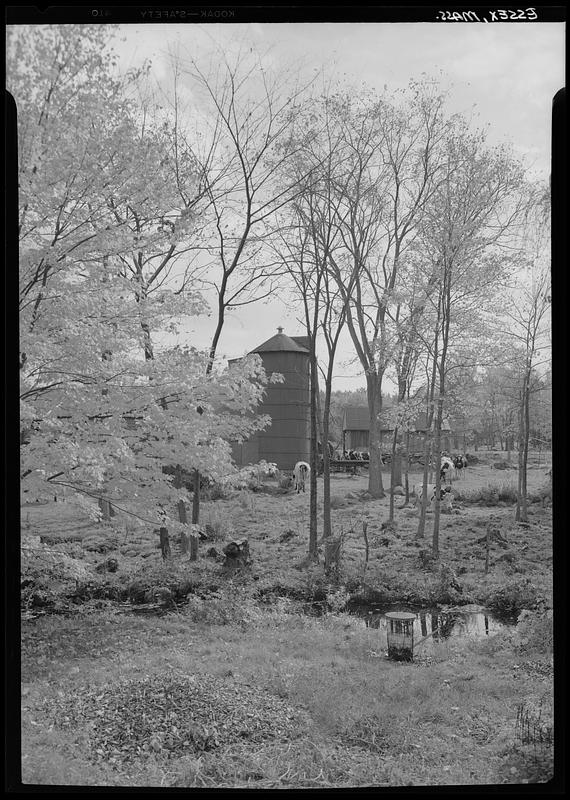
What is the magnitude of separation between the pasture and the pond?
83 millimetres

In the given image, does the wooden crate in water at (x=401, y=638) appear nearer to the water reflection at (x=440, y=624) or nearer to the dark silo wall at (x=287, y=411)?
the water reflection at (x=440, y=624)

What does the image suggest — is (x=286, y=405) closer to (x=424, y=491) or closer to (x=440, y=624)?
(x=424, y=491)

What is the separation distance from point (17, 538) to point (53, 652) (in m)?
1.19

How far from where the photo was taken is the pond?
3516mm

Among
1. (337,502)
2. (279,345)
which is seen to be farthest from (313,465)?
(279,345)

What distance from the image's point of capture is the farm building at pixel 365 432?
13.9 feet

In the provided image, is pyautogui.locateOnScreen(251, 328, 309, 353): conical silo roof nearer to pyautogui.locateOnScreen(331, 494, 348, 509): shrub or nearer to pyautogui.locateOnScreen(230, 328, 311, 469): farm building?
pyautogui.locateOnScreen(230, 328, 311, 469): farm building

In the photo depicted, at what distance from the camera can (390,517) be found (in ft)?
14.0

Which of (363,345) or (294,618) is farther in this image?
(363,345)

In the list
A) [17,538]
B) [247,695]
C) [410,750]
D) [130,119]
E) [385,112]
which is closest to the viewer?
[17,538]

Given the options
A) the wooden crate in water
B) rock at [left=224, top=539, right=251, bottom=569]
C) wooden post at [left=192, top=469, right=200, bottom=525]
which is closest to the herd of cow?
the wooden crate in water

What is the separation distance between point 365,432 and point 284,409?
2.78ft
